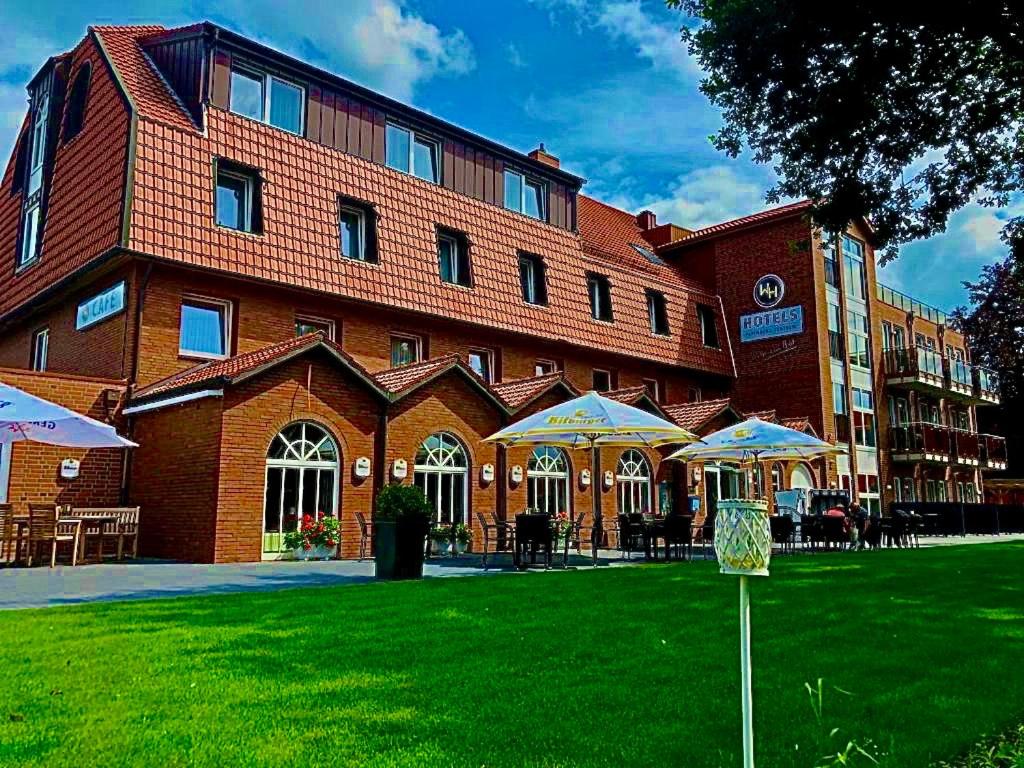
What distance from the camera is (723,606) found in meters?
7.65

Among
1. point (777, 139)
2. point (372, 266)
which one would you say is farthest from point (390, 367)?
point (777, 139)

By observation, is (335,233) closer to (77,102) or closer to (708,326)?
(77,102)

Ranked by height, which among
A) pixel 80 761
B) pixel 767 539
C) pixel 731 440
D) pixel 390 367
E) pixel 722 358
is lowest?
pixel 80 761

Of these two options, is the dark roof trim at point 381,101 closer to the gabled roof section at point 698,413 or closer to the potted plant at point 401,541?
the gabled roof section at point 698,413

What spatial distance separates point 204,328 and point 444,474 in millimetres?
6090

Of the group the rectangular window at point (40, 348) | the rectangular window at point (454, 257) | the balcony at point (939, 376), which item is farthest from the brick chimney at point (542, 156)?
the rectangular window at point (40, 348)

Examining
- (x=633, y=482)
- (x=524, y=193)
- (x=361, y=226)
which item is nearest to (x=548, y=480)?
(x=633, y=482)

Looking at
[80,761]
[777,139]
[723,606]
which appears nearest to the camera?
[80,761]

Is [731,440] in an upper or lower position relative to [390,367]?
lower

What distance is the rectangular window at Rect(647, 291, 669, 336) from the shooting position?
1116 inches

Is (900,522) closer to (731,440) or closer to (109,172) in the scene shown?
(731,440)

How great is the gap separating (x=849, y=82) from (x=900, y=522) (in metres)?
11.7

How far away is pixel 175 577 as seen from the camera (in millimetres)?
11461

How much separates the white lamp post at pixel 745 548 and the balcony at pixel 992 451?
156ft
